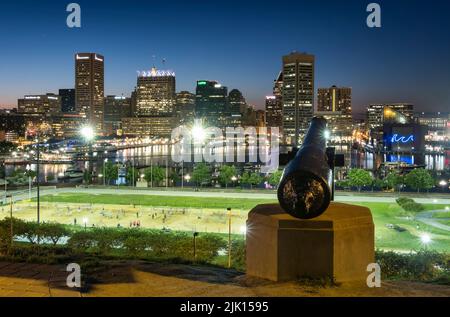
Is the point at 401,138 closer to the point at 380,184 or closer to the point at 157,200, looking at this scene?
the point at 380,184

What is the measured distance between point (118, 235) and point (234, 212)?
11238 mm

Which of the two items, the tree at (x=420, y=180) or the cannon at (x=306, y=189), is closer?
the cannon at (x=306, y=189)

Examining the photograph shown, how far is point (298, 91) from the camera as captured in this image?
17625cm

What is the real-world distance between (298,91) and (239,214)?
15342 centimetres

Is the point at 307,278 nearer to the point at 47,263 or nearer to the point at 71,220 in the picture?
the point at 47,263

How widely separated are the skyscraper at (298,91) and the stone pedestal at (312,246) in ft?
551

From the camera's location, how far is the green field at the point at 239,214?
21.1m

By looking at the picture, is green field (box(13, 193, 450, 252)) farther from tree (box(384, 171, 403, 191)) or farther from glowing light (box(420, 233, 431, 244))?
tree (box(384, 171, 403, 191))

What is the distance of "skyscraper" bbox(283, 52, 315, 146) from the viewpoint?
6909 inches

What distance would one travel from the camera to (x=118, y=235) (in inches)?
695

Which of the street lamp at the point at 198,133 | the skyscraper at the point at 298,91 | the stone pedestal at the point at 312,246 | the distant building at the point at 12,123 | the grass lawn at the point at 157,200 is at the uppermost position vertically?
the skyscraper at the point at 298,91

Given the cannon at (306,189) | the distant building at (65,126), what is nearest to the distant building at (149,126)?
the distant building at (65,126)

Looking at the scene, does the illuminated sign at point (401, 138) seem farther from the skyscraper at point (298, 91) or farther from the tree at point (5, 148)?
the skyscraper at point (298, 91)

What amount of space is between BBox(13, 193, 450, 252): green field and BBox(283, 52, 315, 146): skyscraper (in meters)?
143
